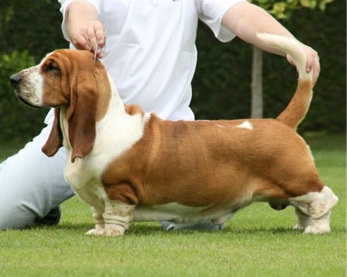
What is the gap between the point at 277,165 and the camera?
5410 millimetres

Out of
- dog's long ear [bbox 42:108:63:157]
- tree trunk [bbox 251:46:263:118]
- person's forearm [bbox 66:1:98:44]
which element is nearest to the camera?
person's forearm [bbox 66:1:98:44]

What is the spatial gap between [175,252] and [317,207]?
3.37ft

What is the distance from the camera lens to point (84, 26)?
5.18 meters

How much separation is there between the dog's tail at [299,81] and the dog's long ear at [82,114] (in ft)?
3.30

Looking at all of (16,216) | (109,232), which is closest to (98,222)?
(109,232)

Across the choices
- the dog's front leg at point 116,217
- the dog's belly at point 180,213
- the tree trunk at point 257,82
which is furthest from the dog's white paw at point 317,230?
the tree trunk at point 257,82

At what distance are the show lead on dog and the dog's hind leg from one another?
36.8 inches

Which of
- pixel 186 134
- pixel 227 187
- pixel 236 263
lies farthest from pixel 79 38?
pixel 236 263

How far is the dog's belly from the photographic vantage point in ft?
17.9

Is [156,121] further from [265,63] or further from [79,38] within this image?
[265,63]

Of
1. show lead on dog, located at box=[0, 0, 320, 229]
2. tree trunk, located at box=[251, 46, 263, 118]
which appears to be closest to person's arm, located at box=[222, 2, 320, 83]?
show lead on dog, located at box=[0, 0, 320, 229]

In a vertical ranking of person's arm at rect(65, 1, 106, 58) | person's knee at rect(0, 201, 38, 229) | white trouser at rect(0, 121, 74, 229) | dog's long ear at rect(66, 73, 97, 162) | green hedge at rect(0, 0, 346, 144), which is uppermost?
person's arm at rect(65, 1, 106, 58)

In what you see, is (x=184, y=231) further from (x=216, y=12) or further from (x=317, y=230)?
(x=216, y=12)

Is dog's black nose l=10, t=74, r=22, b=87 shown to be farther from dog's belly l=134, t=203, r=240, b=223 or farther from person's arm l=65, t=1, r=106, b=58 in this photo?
dog's belly l=134, t=203, r=240, b=223
